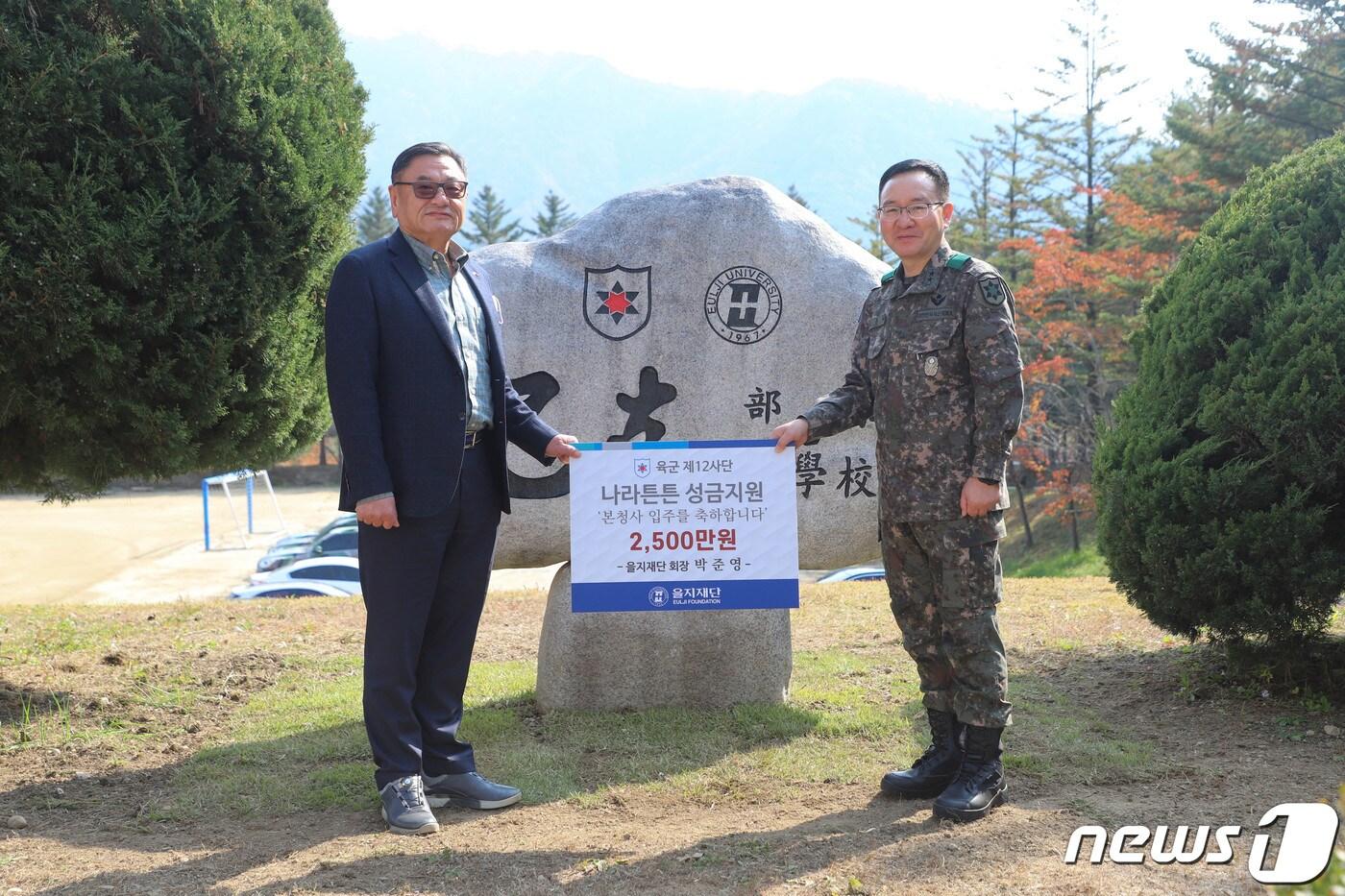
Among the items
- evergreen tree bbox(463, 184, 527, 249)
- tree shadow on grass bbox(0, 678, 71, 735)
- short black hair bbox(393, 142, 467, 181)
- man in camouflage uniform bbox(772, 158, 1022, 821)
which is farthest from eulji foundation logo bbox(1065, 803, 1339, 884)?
evergreen tree bbox(463, 184, 527, 249)

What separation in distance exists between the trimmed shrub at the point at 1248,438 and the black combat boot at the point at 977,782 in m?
1.39

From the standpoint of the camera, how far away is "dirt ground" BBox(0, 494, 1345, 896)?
318 centimetres

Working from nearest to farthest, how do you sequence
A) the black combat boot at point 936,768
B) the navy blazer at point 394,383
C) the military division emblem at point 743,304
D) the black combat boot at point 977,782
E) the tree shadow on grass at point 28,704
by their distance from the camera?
the navy blazer at point 394,383 → the black combat boot at point 977,782 → the black combat boot at point 936,768 → the tree shadow on grass at point 28,704 → the military division emblem at point 743,304

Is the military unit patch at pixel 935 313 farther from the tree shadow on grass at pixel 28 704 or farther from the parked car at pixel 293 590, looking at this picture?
the parked car at pixel 293 590

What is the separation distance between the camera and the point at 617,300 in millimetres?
5078

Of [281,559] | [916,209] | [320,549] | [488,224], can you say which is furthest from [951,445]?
[488,224]

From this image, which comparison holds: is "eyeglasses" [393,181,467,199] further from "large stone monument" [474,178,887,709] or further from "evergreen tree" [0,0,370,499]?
"large stone monument" [474,178,887,709]

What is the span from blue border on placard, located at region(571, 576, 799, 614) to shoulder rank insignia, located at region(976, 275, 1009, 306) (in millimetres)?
1265

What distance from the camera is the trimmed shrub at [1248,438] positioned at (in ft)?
14.1

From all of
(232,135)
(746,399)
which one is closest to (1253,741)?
(746,399)

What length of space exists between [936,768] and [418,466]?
205 centimetres

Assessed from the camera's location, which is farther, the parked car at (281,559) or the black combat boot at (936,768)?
the parked car at (281,559)

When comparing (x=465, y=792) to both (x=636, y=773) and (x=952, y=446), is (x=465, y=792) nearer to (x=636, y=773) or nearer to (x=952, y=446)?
(x=636, y=773)

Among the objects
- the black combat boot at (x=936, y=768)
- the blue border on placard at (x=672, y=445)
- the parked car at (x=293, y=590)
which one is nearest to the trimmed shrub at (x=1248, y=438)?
the black combat boot at (x=936, y=768)
